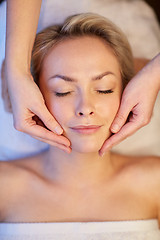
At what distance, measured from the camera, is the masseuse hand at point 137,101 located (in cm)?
141

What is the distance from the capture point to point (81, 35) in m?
1.52

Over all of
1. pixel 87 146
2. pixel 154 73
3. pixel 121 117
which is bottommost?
pixel 87 146

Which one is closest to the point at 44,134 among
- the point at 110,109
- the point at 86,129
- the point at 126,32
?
the point at 86,129

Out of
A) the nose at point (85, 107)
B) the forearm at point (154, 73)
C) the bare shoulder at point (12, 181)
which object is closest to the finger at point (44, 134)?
the nose at point (85, 107)

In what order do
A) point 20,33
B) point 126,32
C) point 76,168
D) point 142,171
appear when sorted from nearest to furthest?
point 20,33, point 76,168, point 142,171, point 126,32

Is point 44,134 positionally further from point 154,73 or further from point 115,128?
point 154,73

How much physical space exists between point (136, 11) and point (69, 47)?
2.92 feet

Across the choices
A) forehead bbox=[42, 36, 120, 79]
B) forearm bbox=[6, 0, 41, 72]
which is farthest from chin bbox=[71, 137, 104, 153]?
forearm bbox=[6, 0, 41, 72]

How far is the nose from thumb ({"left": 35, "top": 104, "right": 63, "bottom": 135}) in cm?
11

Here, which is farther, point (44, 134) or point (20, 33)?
point (20, 33)

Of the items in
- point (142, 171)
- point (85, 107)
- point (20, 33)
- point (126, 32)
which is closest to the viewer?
point (85, 107)

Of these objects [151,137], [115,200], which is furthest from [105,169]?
[151,137]

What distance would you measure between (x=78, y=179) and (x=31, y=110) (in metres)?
0.51

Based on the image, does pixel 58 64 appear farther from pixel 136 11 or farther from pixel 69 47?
pixel 136 11
